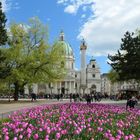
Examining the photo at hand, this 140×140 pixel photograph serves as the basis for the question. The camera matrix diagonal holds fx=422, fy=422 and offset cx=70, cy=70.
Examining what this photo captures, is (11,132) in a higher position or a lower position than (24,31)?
lower

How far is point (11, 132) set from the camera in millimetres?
12141

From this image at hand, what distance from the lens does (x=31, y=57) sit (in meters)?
65.4

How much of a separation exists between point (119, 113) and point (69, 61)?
15852cm

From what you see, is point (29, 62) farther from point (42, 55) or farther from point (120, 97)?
point (120, 97)

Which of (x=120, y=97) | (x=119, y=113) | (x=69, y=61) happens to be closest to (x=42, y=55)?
(x=120, y=97)

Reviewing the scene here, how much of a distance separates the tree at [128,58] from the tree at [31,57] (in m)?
19.3

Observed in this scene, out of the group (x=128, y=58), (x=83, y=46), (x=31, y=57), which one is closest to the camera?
(x=128, y=58)

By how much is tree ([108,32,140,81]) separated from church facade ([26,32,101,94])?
380 feet

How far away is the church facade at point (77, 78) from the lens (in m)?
172

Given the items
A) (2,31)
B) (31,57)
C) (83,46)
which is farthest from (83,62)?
(2,31)

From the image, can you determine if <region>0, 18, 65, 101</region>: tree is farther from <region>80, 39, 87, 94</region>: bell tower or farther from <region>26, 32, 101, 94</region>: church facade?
<region>80, 39, 87, 94</region>: bell tower

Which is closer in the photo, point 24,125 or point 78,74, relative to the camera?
point 24,125

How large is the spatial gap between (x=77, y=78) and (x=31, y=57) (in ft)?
402

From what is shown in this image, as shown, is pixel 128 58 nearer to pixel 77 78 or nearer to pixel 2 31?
pixel 2 31
